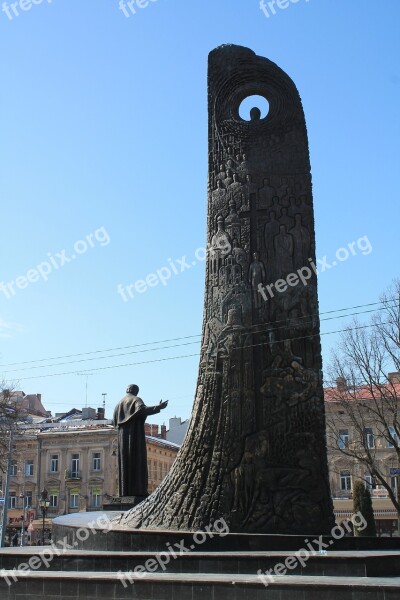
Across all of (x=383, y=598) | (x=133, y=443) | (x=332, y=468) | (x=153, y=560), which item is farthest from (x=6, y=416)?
(x=383, y=598)

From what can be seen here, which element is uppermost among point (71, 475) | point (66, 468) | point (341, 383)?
point (341, 383)

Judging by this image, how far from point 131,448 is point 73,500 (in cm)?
3298

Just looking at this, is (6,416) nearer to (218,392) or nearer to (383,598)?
(218,392)

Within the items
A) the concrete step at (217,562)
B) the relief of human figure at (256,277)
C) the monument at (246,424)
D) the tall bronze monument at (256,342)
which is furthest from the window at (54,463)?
the relief of human figure at (256,277)

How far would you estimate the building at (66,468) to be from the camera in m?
43.0

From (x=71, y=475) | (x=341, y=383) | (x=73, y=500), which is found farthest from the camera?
(x=71, y=475)

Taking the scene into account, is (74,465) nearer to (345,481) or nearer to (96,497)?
(96,497)

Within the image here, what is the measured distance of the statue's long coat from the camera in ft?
42.3

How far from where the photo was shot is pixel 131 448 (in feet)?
42.3

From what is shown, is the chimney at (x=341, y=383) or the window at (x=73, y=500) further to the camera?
the window at (x=73, y=500)

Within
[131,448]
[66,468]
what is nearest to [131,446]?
[131,448]

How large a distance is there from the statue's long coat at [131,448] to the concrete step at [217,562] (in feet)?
13.5

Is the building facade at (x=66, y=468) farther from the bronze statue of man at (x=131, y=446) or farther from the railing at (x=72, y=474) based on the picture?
the bronze statue of man at (x=131, y=446)

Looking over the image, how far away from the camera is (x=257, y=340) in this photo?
987 centimetres
